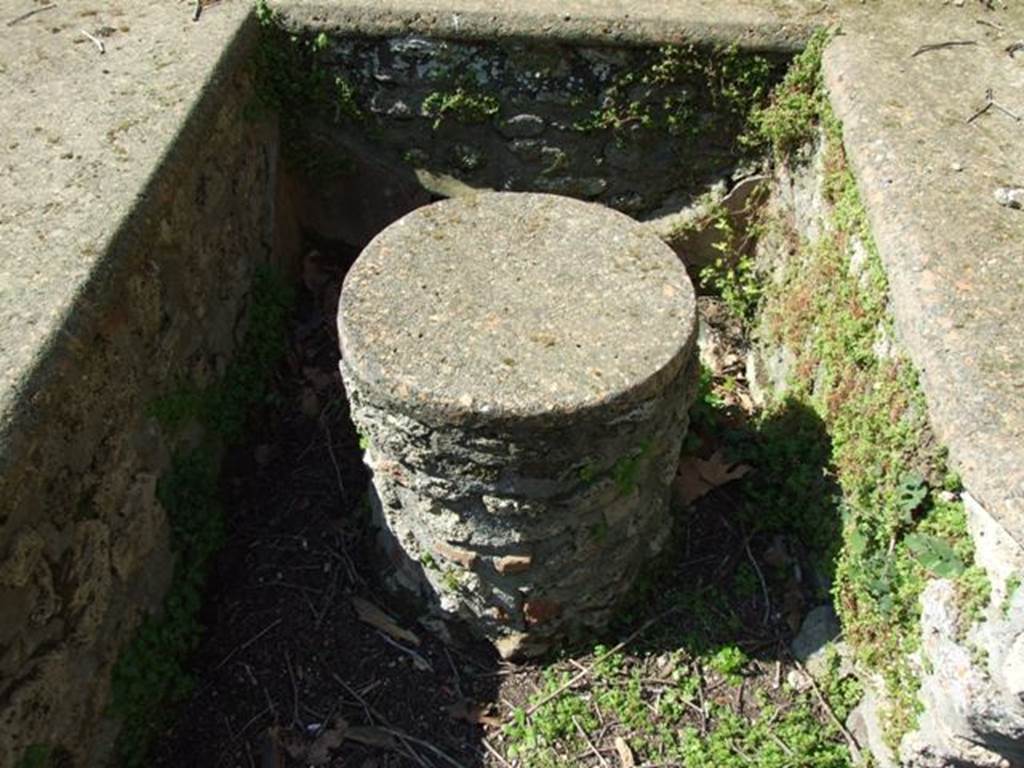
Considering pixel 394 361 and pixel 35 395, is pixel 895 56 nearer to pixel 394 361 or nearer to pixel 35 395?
pixel 394 361

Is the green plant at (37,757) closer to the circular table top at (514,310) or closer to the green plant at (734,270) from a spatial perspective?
the circular table top at (514,310)

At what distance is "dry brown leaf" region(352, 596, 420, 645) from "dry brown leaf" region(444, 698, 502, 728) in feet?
0.80

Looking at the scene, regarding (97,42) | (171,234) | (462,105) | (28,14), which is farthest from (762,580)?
(28,14)

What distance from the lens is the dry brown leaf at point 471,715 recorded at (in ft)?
9.54

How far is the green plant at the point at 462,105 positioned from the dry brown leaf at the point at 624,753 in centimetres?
220

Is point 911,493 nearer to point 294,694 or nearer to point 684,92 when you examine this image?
point 684,92

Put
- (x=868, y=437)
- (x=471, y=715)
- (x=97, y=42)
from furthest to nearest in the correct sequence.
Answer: (x=97, y=42) < (x=471, y=715) < (x=868, y=437)

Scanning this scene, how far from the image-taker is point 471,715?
292 centimetres

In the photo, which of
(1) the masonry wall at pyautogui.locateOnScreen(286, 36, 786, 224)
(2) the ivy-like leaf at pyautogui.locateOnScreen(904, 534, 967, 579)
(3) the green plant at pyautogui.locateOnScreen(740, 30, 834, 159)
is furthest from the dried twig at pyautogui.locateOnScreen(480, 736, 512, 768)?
(3) the green plant at pyautogui.locateOnScreen(740, 30, 834, 159)

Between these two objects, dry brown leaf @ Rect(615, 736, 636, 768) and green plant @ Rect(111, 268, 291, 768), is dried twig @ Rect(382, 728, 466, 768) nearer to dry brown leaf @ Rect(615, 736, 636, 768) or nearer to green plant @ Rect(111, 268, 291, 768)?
dry brown leaf @ Rect(615, 736, 636, 768)

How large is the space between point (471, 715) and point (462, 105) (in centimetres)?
212

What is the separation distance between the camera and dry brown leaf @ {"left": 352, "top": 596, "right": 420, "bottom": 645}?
307 centimetres

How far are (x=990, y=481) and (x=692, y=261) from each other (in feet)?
6.66

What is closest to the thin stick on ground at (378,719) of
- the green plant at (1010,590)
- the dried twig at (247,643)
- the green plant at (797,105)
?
the dried twig at (247,643)
